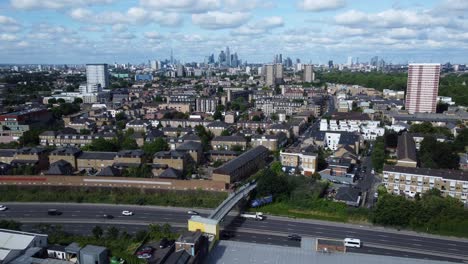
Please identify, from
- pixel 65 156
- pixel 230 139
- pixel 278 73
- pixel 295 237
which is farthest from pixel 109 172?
pixel 278 73

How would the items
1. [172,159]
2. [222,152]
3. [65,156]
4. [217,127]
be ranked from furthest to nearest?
[217,127]
[222,152]
[65,156]
[172,159]

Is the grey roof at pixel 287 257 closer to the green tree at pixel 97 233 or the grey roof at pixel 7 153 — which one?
the green tree at pixel 97 233

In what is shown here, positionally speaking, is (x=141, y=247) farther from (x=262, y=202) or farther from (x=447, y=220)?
(x=447, y=220)

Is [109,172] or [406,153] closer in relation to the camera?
[109,172]

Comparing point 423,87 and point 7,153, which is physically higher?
point 423,87

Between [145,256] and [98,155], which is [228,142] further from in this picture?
[145,256]

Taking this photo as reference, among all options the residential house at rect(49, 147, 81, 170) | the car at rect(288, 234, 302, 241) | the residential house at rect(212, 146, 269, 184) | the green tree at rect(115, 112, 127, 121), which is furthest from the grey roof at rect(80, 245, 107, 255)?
the green tree at rect(115, 112, 127, 121)
